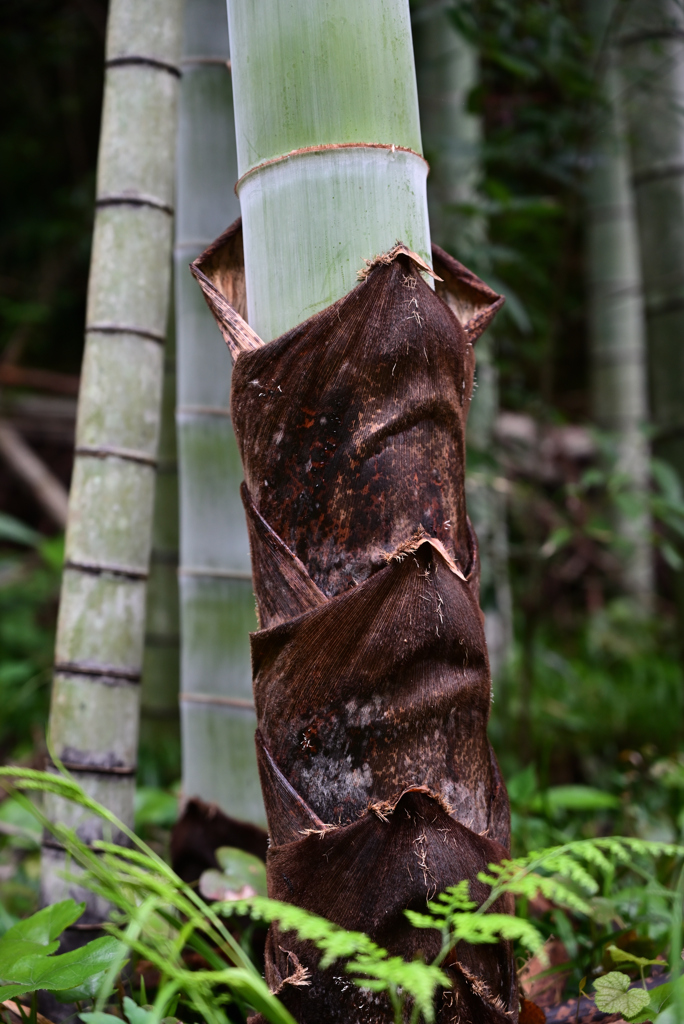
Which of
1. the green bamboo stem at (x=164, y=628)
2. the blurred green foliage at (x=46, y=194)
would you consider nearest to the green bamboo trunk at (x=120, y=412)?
the green bamboo stem at (x=164, y=628)

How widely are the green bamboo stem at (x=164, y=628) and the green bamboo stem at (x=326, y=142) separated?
0.85 metres

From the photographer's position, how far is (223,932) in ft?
1.90

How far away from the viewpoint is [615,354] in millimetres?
3570

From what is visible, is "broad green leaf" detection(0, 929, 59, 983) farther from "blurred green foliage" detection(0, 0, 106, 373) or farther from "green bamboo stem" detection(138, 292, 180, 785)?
"blurred green foliage" detection(0, 0, 106, 373)

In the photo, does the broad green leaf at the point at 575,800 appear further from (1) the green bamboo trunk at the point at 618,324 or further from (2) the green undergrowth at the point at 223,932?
(1) the green bamboo trunk at the point at 618,324

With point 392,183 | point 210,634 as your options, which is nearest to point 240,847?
point 210,634

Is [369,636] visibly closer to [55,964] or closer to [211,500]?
[55,964]

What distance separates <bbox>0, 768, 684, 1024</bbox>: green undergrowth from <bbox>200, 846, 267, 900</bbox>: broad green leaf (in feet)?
0.25

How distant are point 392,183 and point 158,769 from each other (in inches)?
67.7

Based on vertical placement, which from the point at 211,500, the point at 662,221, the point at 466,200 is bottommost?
the point at 211,500

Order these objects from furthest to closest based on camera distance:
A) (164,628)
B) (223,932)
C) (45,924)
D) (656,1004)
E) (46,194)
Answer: (46,194) → (164,628) → (45,924) → (656,1004) → (223,932)

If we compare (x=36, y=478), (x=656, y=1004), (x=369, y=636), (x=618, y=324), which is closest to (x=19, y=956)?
(x=369, y=636)

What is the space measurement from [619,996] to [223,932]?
379 millimetres

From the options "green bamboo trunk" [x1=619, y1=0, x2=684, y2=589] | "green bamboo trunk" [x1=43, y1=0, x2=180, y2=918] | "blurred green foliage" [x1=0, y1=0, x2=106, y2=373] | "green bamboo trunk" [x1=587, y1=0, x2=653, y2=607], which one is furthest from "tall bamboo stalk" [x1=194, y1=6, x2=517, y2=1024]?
"blurred green foliage" [x1=0, y1=0, x2=106, y2=373]
